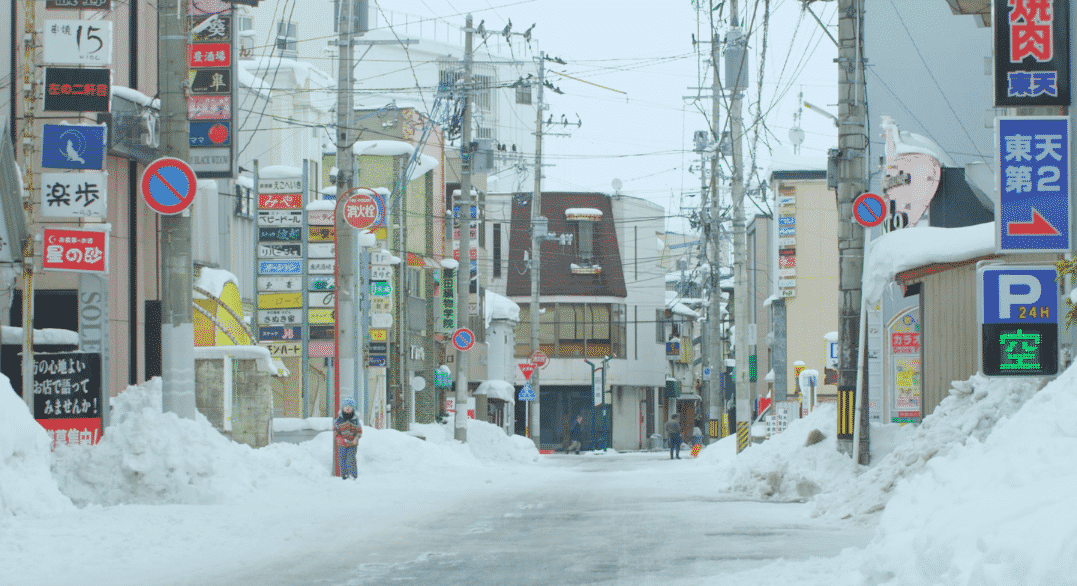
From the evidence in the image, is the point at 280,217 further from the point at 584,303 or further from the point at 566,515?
the point at 584,303

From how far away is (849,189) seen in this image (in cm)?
2014

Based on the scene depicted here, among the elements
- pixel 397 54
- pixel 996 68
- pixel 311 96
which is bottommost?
pixel 996 68

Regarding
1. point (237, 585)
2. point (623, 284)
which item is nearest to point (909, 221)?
point (237, 585)

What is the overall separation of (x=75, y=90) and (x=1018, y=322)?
14071mm

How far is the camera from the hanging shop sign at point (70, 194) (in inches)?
778

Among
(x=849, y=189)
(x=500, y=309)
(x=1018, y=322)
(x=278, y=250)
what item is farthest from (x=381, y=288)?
(x=1018, y=322)

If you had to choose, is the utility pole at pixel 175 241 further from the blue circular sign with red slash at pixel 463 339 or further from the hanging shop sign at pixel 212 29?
the blue circular sign with red slash at pixel 463 339

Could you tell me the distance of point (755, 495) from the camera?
21312 mm

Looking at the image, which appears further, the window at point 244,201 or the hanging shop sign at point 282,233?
the window at point 244,201

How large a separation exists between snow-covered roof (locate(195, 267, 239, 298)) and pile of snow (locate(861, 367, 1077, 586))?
20830 mm

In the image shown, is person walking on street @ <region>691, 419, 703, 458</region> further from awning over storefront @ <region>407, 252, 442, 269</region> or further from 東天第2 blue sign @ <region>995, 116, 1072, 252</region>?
東天第2 blue sign @ <region>995, 116, 1072, 252</region>

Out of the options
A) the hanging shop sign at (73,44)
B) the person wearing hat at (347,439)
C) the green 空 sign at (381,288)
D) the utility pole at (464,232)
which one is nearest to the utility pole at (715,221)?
the utility pole at (464,232)

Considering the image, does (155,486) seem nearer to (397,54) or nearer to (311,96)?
(311,96)

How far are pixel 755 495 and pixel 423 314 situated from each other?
2963 cm
